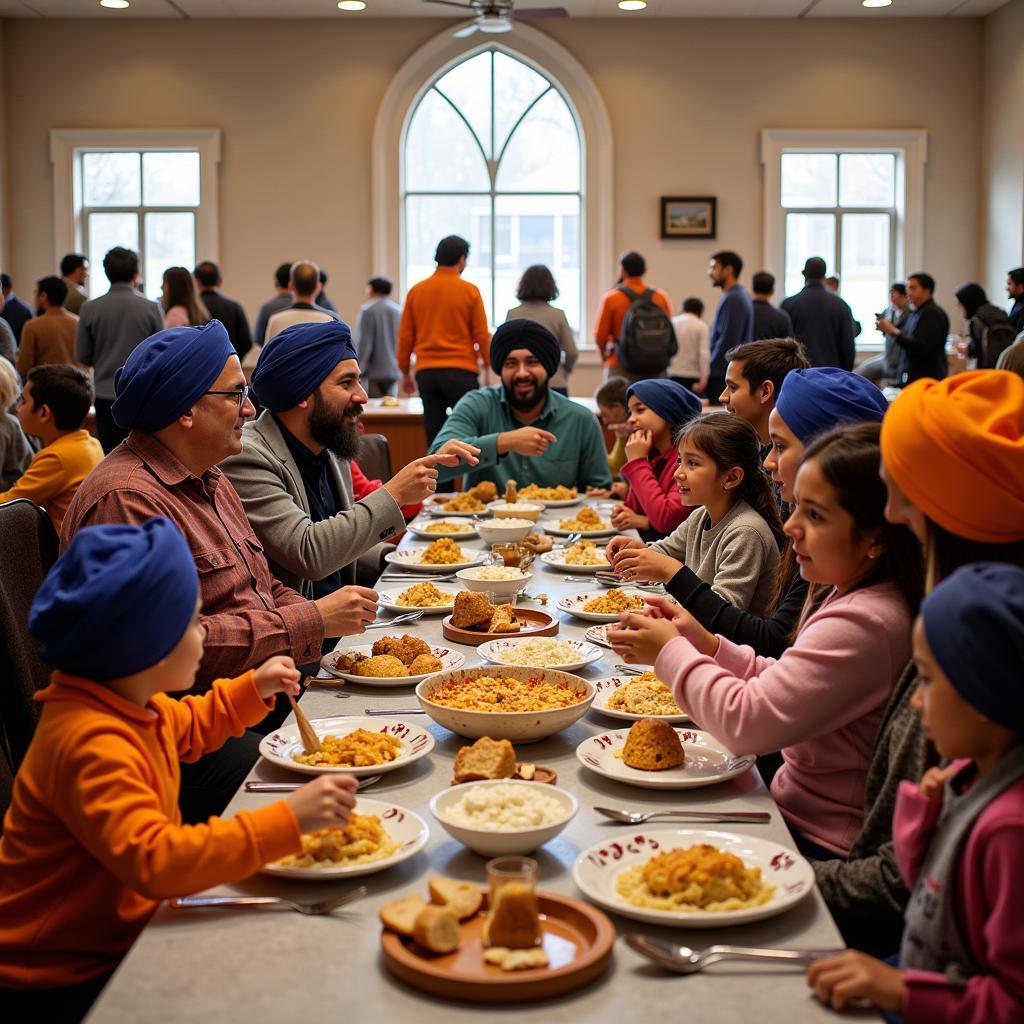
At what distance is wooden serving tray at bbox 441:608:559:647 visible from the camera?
2.53 m

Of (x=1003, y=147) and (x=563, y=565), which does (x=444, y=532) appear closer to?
(x=563, y=565)

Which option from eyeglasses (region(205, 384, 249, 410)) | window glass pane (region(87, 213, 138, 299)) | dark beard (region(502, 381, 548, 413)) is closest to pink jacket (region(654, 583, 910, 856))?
eyeglasses (region(205, 384, 249, 410))

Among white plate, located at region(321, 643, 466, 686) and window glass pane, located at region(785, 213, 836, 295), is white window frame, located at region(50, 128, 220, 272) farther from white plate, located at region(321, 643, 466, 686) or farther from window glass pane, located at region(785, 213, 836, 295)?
white plate, located at region(321, 643, 466, 686)

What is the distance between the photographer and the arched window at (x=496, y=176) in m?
11.5

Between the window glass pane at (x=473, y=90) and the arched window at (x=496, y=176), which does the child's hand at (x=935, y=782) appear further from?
the window glass pane at (x=473, y=90)

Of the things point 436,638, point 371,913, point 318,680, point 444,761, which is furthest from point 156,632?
point 436,638

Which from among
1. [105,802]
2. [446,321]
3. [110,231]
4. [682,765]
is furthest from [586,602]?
[110,231]

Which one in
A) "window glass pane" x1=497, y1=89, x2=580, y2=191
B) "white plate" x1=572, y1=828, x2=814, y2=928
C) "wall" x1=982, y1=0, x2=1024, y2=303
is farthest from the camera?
"window glass pane" x1=497, y1=89, x2=580, y2=191

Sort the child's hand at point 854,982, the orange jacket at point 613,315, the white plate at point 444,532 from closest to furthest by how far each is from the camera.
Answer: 1. the child's hand at point 854,982
2. the white plate at point 444,532
3. the orange jacket at point 613,315

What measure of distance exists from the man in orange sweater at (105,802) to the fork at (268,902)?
2 cm

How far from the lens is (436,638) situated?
2602mm

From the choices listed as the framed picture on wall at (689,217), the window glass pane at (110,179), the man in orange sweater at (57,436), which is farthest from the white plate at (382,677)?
the window glass pane at (110,179)

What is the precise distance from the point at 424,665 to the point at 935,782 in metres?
1.10

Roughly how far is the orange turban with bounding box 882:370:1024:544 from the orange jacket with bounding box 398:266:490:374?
20.6 feet
